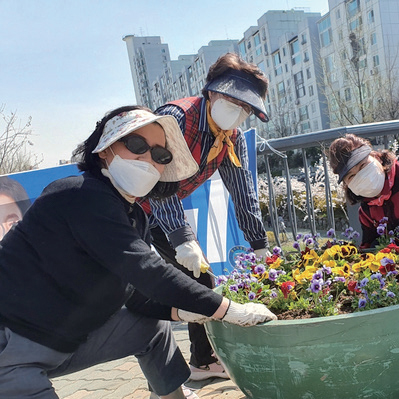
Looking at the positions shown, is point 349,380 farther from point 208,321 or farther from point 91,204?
point 91,204

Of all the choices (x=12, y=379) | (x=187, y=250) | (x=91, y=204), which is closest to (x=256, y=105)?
(x=187, y=250)

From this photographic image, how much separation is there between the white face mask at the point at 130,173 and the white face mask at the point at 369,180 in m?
1.26

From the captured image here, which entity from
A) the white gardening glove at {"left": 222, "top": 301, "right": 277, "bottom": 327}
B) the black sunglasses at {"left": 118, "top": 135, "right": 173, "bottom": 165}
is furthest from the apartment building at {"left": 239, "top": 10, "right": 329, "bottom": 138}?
the white gardening glove at {"left": 222, "top": 301, "right": 277, "bottom": 327}

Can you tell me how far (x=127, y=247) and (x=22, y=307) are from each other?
43 cm

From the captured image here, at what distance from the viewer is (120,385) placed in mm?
2705

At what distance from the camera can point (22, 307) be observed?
1539 millimetres

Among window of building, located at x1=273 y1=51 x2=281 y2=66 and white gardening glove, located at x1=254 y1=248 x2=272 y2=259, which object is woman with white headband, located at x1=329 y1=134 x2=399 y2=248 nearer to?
white gardening glove, located at x1=254 y1=248 x2=272 y2=259

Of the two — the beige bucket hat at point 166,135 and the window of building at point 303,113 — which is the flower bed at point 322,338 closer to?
the beige bucket hat at point 166,135

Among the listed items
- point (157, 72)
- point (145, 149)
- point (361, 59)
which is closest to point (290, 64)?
point (361, 59)

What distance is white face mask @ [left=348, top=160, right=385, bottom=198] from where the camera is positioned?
93.7 inches

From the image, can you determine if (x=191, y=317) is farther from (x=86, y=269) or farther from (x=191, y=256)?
(x=86, y=269)

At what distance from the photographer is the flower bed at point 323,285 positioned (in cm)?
158

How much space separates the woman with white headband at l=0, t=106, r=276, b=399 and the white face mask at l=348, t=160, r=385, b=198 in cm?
114

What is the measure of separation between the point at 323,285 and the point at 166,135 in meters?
0.86
